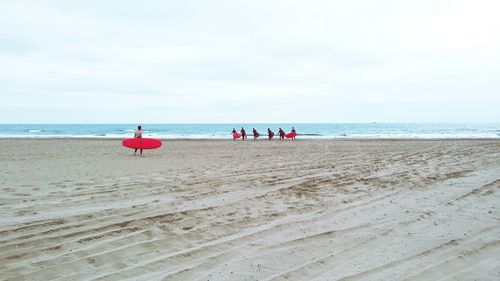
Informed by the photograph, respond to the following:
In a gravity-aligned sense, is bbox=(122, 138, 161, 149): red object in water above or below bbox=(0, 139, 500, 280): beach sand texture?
above

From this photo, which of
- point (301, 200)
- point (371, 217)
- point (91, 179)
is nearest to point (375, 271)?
point (371, 217)

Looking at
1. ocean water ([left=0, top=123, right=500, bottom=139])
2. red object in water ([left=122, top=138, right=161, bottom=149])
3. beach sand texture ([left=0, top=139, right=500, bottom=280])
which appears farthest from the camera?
ocean water ([left=0, top=123, right=500, bottom=139])

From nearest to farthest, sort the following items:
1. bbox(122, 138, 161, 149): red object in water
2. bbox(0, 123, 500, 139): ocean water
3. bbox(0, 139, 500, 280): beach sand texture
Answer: bbox(0, 139, 500, 280): beach sand texture → bbox(122, 138, 161, 149): red object in water → bbox(0, 123, 500, 139): ocean water

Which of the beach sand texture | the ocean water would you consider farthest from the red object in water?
the ocean water

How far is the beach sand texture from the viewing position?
3.42m

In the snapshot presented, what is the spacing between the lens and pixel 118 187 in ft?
24.0

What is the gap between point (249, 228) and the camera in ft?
15.3

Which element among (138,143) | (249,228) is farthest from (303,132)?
(249,228)

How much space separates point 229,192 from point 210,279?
364 cm

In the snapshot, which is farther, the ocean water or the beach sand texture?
the ocean water

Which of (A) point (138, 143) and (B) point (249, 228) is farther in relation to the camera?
(A) point (138, 143)

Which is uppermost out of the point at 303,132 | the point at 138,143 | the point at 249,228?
the point at 138,143

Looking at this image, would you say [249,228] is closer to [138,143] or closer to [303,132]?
[138,143]

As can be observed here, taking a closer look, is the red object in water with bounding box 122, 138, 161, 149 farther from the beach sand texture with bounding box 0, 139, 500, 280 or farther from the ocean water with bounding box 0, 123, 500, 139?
the ocean water with bounding box 0, 123, 500, 139
